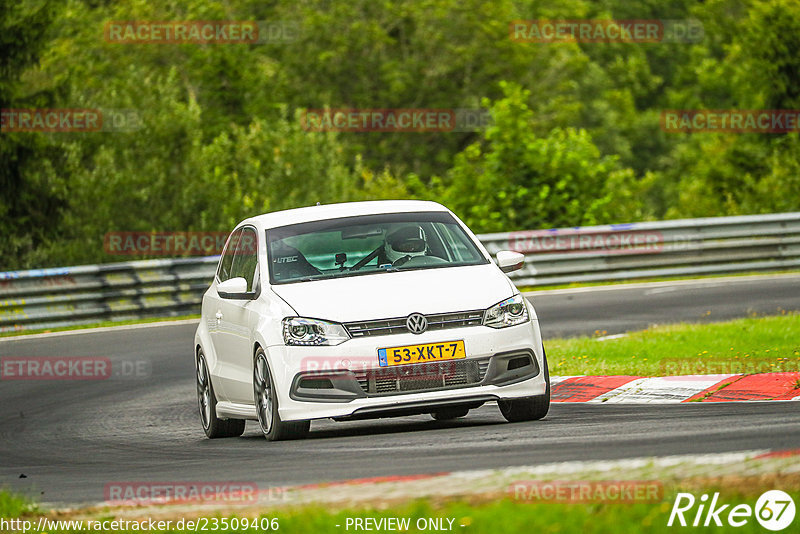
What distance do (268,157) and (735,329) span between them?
1122 inches

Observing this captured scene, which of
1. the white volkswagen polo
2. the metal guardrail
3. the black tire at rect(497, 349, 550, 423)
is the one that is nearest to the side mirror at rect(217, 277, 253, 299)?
the white volkswagen polo

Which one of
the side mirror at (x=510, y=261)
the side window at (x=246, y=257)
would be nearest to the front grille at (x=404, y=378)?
the side mirror at (x=510, y=261)

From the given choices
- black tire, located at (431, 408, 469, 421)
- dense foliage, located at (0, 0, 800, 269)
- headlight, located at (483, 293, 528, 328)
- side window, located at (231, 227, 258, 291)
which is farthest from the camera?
dense foliage, located at (0, 0, 800, 269)

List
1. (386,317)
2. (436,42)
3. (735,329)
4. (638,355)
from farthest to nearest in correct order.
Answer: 1. (436,42)
2. (735,329)
3. (638,355)
4. (386,317)

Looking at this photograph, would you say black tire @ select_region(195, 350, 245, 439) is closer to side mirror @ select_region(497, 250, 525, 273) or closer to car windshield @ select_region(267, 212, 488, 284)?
car windshield @ select_region(267, 212, 488, 284)

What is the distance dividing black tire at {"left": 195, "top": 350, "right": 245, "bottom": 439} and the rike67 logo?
20.0ft

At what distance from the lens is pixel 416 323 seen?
9391 millimetres

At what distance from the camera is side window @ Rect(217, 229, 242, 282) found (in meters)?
11.6

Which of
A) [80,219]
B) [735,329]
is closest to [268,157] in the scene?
[80,219]

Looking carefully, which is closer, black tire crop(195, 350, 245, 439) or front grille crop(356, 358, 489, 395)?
front grille crop(356, 358, 489, 395)

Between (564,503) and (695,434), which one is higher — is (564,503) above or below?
above

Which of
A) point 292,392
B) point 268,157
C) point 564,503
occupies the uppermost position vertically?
point 564,503

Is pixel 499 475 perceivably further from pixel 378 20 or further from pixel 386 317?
pixel 378 20

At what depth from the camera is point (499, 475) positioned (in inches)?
262
